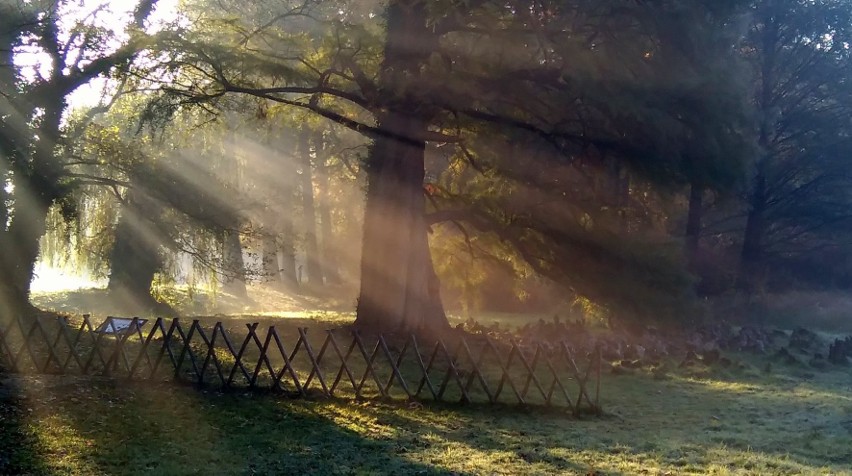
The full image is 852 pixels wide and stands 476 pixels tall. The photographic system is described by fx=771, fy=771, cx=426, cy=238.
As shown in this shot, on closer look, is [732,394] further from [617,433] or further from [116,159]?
[116,159]

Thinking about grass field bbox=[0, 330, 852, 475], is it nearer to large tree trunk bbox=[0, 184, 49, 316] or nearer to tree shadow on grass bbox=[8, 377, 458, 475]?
tree shadow on grass bbox=[8, 377, 458, 475]

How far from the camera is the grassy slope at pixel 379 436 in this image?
24.8 feet

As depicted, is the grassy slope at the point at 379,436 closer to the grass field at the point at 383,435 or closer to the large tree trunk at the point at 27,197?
the grass field at the point at 383,435

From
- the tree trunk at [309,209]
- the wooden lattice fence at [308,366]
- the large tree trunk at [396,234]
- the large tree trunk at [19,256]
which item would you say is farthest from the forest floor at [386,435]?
the tree trunk at [309,209]

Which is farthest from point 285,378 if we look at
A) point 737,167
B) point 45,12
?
point 737,167

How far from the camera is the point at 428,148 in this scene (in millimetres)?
20453

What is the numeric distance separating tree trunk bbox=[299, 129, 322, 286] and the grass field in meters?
27.7

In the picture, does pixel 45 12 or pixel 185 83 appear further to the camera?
pixel 185 83

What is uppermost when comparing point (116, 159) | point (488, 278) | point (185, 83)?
point (185, 83)

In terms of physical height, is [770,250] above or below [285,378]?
above

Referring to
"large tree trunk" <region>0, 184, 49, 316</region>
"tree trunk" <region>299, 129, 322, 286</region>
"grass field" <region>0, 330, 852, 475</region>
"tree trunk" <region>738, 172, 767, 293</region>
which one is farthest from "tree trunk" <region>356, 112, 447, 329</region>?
"tree trunk" <region>299, 129, 322, 286</region>

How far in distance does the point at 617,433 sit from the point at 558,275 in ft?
23.4

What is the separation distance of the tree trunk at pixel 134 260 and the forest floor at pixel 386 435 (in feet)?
32.5

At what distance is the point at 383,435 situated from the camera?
9.03 metres
